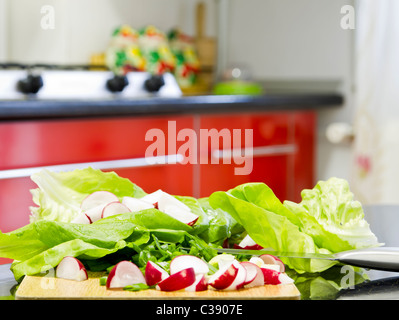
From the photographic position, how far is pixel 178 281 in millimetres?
633

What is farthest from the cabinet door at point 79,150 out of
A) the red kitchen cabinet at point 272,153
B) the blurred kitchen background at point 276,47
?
the blurred kitchen background at point 276,47

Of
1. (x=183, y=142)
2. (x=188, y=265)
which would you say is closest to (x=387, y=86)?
(x=183, y=142)

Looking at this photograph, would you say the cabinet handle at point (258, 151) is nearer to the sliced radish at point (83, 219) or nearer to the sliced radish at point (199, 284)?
the sliced radish at point (83, 219)

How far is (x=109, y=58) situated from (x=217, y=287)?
251 cm

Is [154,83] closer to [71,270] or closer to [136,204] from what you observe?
[136,204]

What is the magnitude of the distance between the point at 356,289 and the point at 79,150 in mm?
1608

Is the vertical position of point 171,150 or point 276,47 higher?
point 276,47

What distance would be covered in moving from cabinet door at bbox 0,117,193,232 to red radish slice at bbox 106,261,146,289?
1.38 m

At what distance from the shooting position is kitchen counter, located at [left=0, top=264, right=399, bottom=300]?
65cm

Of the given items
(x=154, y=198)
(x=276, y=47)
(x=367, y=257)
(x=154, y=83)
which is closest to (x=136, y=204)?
(x=154, y=198)

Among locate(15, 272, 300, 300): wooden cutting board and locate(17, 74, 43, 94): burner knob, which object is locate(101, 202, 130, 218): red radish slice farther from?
locate(17, 74, 43, 94): burner knob

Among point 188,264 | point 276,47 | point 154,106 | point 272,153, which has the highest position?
point 276,47

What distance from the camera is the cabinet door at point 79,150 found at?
1998mm

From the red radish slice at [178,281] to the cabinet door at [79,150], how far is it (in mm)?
1417
